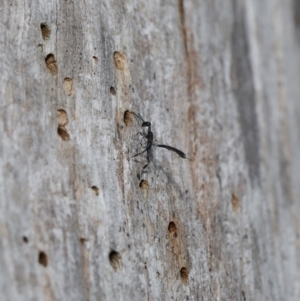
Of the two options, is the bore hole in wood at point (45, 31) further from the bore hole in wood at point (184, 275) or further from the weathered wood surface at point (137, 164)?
the bore hole in wood at point (184, 275)

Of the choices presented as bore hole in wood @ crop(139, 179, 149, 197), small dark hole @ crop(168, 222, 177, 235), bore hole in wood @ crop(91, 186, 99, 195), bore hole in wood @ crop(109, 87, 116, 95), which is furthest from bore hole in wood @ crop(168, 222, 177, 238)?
bore hole in wood @ crop(109, 87, 116, 95)

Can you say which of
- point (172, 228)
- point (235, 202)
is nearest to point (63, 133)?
point (172, 228)

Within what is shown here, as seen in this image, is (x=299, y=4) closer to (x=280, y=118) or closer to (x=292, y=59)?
(x=292, y=59)

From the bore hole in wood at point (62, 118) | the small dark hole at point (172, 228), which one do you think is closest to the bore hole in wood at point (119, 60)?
the bore hole in wood at point (62, 118)

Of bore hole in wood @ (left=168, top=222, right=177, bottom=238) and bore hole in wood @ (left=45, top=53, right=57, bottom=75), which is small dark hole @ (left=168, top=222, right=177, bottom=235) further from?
bore hole in wood @ (left=45, top=53, right=57, bottom=75)

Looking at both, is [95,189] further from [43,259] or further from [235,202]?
[235,202]

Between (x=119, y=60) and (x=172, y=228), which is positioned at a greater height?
(x=119, y=60)
